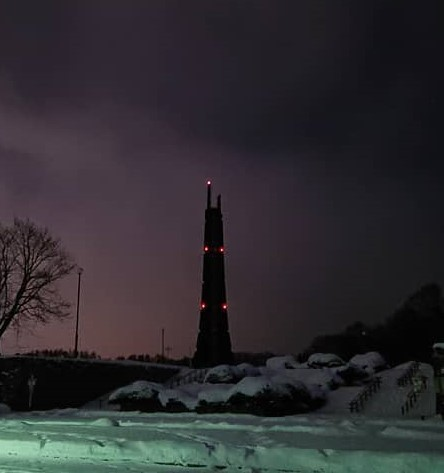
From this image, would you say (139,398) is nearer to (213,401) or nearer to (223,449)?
(213,401)

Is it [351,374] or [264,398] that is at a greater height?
[351,374]

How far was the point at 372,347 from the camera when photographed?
210ft

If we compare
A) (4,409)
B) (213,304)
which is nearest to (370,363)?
(213,304)

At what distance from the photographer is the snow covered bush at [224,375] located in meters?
39.8

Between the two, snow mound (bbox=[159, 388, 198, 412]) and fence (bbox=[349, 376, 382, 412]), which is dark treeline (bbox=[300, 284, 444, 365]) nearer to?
fence (bbox=[349, 376, 382, 412])

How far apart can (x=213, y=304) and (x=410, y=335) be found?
2161 centimetres

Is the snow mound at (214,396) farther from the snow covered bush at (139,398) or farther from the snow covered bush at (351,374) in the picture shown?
the snow covered bush at (351,374)

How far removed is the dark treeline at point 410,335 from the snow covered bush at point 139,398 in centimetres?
2850

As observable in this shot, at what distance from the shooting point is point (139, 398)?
33.3 m

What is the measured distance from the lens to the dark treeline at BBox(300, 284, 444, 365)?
60750mm

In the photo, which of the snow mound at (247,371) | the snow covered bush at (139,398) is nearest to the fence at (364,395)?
the snow mound at (247,371)

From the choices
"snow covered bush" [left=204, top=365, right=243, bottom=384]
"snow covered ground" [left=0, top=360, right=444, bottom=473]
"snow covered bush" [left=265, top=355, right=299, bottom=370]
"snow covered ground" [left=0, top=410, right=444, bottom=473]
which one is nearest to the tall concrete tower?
"snow covered bush" [left=265, top=355, right=299, bottom=370]

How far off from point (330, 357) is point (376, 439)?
32.0 m

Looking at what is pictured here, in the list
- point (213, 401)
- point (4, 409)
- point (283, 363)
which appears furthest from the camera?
point (283, 363)
